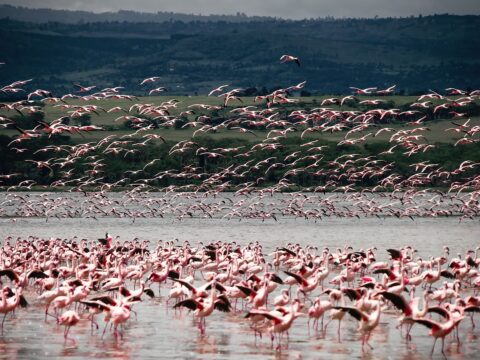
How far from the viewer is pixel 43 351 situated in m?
21.0

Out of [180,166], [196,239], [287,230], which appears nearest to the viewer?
[196,239]

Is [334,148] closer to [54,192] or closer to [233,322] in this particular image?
[54,192]

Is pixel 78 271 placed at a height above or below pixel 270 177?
above

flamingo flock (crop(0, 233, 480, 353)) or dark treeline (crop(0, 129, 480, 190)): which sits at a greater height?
flamingo flock (crop(0, 233, 480, 353))

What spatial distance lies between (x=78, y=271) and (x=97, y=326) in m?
6.61

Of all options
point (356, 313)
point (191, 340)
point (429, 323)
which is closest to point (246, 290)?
point (191, 340)

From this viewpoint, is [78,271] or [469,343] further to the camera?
[78,271]

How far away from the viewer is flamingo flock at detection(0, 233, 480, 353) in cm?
2214

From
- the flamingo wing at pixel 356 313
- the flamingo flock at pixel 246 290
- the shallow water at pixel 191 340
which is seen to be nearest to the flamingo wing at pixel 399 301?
the flamingo flock at pixel 246 290

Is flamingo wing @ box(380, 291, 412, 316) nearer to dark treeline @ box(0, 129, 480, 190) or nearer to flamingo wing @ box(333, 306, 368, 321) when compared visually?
flamingo wing @ box(333, 306, 368, 321)

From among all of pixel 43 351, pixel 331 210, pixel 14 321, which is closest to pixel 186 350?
pixel 43 351

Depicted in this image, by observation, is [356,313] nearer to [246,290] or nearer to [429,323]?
[429,323]

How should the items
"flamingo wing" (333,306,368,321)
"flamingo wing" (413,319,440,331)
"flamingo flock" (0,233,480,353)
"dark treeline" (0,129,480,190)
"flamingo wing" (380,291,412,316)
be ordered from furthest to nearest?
1. "dark treeline" (0,129,480,190)
2. "flamingo flock" (0,233,480,353)
3. "flamingo wing" (380,291,412,316)
4. "flamingo wing" (333,306,368,321)
5. "flamingo wing" (413,319,440,331)

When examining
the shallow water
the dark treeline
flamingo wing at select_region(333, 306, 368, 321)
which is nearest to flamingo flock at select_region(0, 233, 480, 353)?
flamingo wing at select_region(333, 306, 368, 321)
